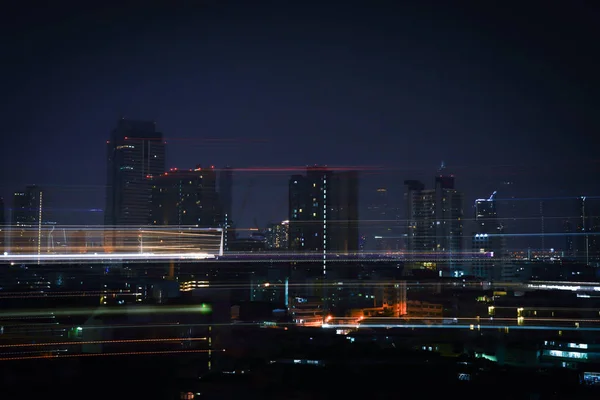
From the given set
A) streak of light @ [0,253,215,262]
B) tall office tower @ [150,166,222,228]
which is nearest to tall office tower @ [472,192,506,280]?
tall office tower @ [150,166,222,228]

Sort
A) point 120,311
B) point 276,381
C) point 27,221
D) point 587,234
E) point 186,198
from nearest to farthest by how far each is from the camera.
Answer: point 276,381
point 120,311
point 27,221
point 186,198
point 587,234

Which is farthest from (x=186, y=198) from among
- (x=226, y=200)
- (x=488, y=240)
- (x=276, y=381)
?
(x=488, y=240)

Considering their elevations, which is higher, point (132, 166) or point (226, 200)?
point (132, 166)

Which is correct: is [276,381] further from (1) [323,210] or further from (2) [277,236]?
(1) [323,210]

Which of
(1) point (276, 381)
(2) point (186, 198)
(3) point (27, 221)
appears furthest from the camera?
(2) point (186, 198)

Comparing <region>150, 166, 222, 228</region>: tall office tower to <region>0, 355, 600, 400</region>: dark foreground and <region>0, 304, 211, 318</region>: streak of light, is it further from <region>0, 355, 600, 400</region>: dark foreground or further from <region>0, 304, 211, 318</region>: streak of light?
<region>0, 355, 600, 400</region>: dark foreground

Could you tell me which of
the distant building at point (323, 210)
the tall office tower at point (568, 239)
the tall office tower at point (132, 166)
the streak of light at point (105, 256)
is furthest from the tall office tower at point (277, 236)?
the tall office tower at point (568, 239)

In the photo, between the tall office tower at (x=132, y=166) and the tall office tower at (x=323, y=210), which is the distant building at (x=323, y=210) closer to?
the tall office tower at (x=323, y=210)
